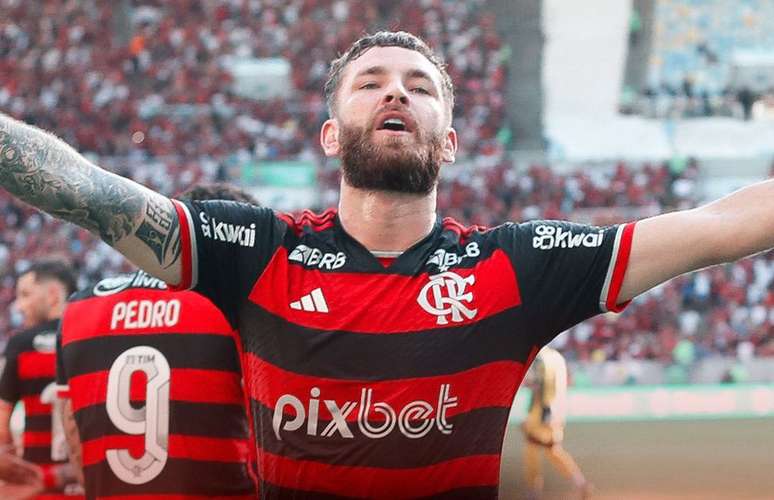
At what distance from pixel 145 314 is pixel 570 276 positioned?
62.8 inches

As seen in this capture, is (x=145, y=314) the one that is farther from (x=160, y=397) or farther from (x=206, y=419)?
(x=206, y=419)

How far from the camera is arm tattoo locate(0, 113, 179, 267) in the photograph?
2414 millimetres

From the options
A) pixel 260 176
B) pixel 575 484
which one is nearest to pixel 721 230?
pixel 575 484

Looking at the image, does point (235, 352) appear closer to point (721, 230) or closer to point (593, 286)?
point (593, 286)

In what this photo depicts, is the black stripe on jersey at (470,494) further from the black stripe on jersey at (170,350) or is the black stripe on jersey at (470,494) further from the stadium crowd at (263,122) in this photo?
the stadium crowd at (263,122)

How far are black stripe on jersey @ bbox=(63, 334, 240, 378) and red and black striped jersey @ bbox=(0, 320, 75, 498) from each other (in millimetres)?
1341

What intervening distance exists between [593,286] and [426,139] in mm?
536

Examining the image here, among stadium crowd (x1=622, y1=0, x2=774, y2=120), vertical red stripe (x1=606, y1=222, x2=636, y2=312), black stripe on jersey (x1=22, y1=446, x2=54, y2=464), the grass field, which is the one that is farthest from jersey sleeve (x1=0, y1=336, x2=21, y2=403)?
stadium crowd (x1=622, y1=0, x2=774, y2=120)

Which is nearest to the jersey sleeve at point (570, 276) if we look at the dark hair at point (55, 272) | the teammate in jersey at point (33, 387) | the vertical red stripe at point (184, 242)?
the vertical red stripe at point (184, 242)

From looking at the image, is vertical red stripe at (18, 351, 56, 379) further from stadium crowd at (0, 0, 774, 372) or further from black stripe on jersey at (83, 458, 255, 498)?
stadium crowd at (0, 0, 774, 372)

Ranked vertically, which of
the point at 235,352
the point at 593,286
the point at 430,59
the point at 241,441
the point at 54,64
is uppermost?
the point at 54,64

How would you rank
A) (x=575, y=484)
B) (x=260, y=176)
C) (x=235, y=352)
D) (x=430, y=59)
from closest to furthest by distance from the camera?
(x=430, y=59) < (x=235, y=352) < (x=575, y=484) < (x=260, y=176)

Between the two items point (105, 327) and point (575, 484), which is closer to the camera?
point (105, 327)

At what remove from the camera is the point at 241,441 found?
3789mm
